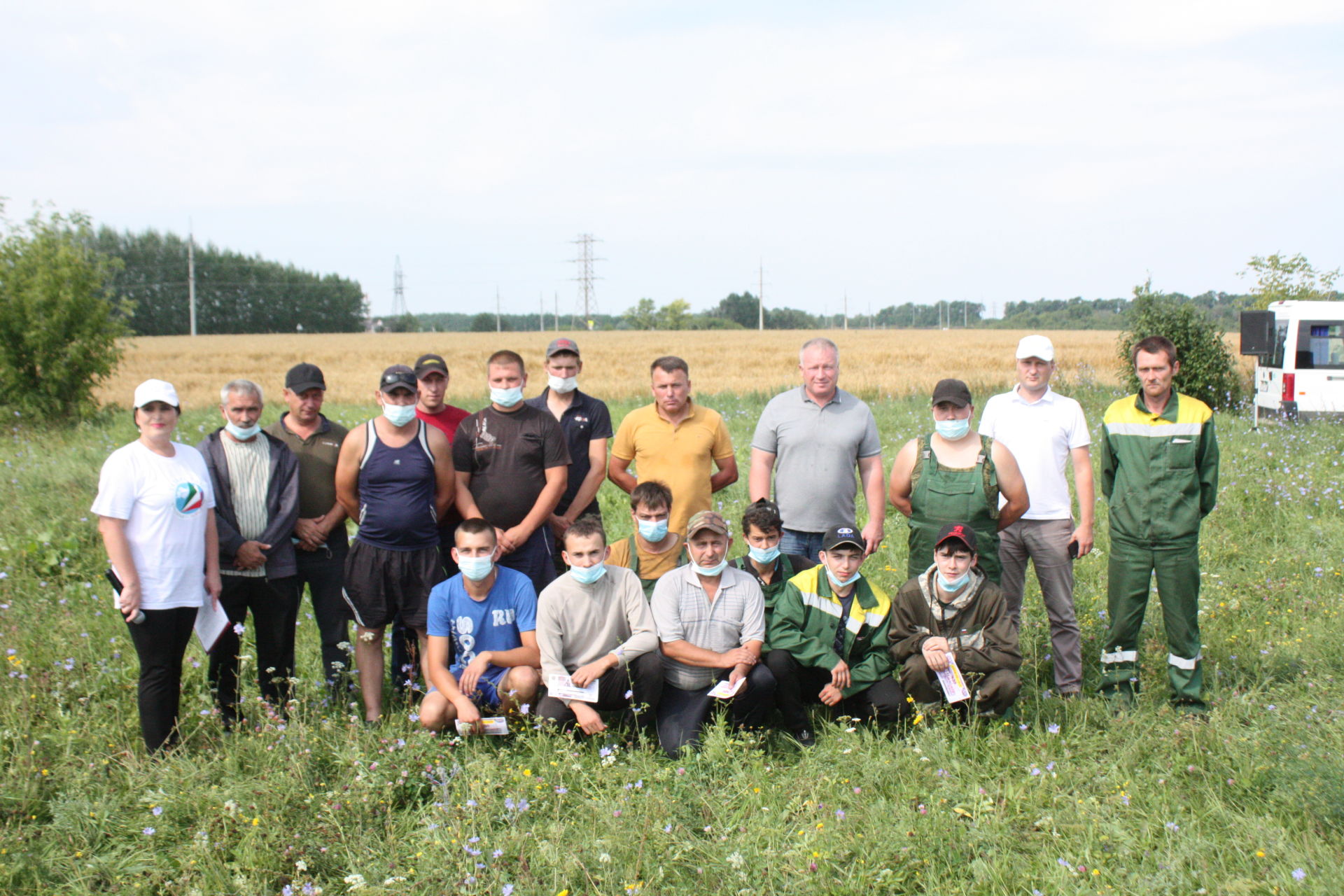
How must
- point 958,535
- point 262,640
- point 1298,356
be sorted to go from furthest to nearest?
point 1298,356 < point 262,640 < point 958,535

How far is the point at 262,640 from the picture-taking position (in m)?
4.95

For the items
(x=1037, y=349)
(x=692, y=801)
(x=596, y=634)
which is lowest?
(x=692, y=801)

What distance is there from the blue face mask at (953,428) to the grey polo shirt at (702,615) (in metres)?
1.39

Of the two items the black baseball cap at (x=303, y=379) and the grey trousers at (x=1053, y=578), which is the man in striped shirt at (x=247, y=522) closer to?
the black baseball cap at (x=303, y=379)

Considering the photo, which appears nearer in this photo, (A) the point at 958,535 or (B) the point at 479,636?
(A) the point at 958,535

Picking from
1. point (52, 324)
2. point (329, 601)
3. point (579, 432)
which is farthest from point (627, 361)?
point (329, 601)

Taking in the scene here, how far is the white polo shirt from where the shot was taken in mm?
5027

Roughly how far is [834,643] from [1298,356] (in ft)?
56.3

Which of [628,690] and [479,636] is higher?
[479,636]

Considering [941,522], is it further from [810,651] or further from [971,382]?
[971,382]

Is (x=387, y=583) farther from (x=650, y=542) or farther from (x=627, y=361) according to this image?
(x=627, y=361)

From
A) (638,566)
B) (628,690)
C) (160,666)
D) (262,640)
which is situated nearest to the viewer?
(160,666)

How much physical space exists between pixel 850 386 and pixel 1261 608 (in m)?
15.2

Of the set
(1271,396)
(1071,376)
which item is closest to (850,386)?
(1071,376)
